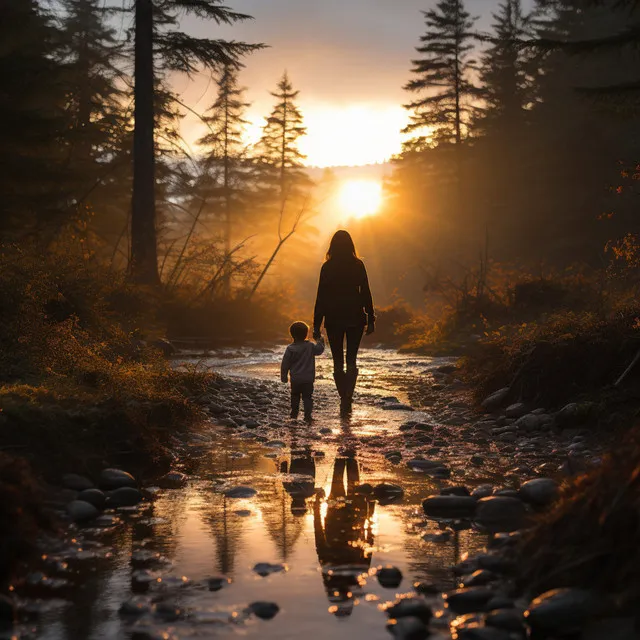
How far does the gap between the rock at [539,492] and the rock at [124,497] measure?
246cm

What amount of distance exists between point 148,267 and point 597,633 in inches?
721

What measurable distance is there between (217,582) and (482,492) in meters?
2.29

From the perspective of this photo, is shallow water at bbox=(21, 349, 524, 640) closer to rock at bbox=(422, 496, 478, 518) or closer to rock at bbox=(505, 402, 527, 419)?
rock at bbox=(422, 496, 478, 518)

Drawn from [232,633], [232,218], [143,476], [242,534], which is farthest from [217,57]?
[232,218]

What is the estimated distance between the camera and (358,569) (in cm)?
402

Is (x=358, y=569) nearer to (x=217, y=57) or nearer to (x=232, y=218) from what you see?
(x=217, y=57)

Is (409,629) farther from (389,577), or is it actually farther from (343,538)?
(343,538)

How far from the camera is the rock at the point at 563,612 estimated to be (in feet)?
10.3

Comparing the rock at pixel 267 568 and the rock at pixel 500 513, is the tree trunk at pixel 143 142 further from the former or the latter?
the rock at pixel 267 568

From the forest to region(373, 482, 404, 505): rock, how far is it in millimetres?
1828

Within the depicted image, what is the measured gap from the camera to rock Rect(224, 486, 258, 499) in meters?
5.64

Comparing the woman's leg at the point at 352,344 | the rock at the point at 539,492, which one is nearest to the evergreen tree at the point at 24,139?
the woman's leg at the point at 352,344

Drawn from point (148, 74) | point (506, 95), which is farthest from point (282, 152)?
point (148, 74)

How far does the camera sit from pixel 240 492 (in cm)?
568
